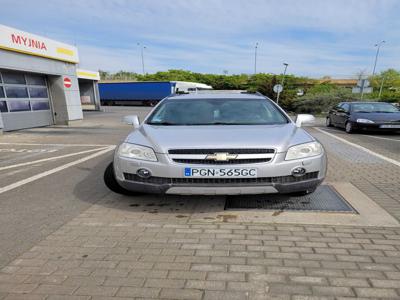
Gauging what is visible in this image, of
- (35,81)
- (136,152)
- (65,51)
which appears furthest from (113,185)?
(65,51)

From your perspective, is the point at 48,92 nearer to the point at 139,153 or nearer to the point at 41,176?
the point at 41,176

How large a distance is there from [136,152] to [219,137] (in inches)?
38.8

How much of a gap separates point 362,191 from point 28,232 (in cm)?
451

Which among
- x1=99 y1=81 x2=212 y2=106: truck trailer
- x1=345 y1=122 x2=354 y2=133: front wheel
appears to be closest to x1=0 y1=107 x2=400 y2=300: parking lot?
x1=345 y1=122 x2=354 y2=133: front wheel

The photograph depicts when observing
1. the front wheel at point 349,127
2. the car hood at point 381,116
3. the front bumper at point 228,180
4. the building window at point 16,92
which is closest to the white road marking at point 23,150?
the building window at point 16,92

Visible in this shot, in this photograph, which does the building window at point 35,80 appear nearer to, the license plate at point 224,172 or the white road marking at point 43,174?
the white road marking at point 43,174

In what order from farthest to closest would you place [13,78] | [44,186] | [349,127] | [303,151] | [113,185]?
1. [13,78]
2. [349,127]
3. [44,186]
4. [113,185]
5. [303,151]

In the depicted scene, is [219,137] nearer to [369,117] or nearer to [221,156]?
[221,156]

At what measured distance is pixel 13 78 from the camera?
1330cm

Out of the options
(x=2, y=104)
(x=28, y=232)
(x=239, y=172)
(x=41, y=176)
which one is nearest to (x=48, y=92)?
(x=2, y=104)

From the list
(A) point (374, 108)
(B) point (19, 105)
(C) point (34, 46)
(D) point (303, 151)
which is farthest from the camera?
(B) point (19, 105)

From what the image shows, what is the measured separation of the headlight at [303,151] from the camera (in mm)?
3436

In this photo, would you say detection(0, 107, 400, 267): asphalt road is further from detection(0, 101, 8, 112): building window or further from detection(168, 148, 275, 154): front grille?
detection(0, 101, 8, 112): building window

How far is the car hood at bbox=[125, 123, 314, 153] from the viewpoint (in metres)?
3.40
